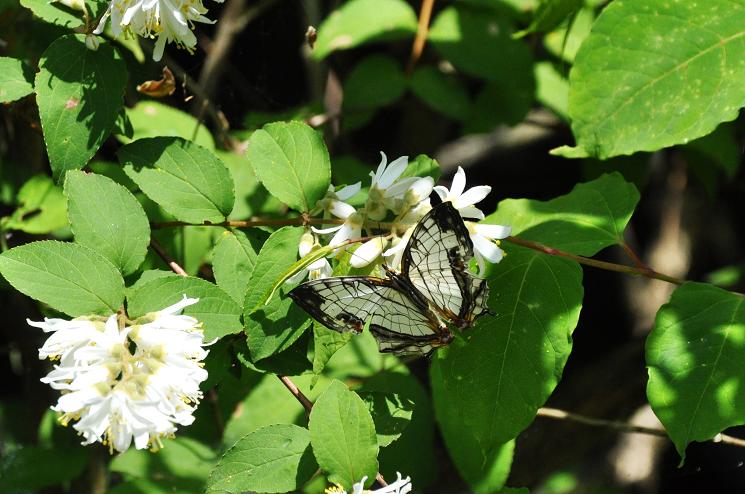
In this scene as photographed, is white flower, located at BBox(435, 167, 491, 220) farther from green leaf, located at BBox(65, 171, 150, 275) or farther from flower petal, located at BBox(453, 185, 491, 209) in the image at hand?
green leaf, located at BBox(65, 171, 150, 275)

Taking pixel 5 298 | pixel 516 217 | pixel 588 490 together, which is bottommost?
pixel 588 490

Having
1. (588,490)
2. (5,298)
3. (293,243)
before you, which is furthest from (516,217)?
(5,298)

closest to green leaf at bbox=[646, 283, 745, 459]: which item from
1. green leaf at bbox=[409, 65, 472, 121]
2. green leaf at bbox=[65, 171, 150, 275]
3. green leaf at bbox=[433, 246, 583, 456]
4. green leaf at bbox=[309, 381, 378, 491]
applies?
green leaf at bbox=[433, 246, 583, 456]

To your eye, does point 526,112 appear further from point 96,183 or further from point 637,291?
point 96,183

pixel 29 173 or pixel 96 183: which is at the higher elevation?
pixel 96 183

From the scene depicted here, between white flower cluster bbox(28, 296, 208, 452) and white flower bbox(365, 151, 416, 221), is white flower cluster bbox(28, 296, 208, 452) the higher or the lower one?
the lower one
